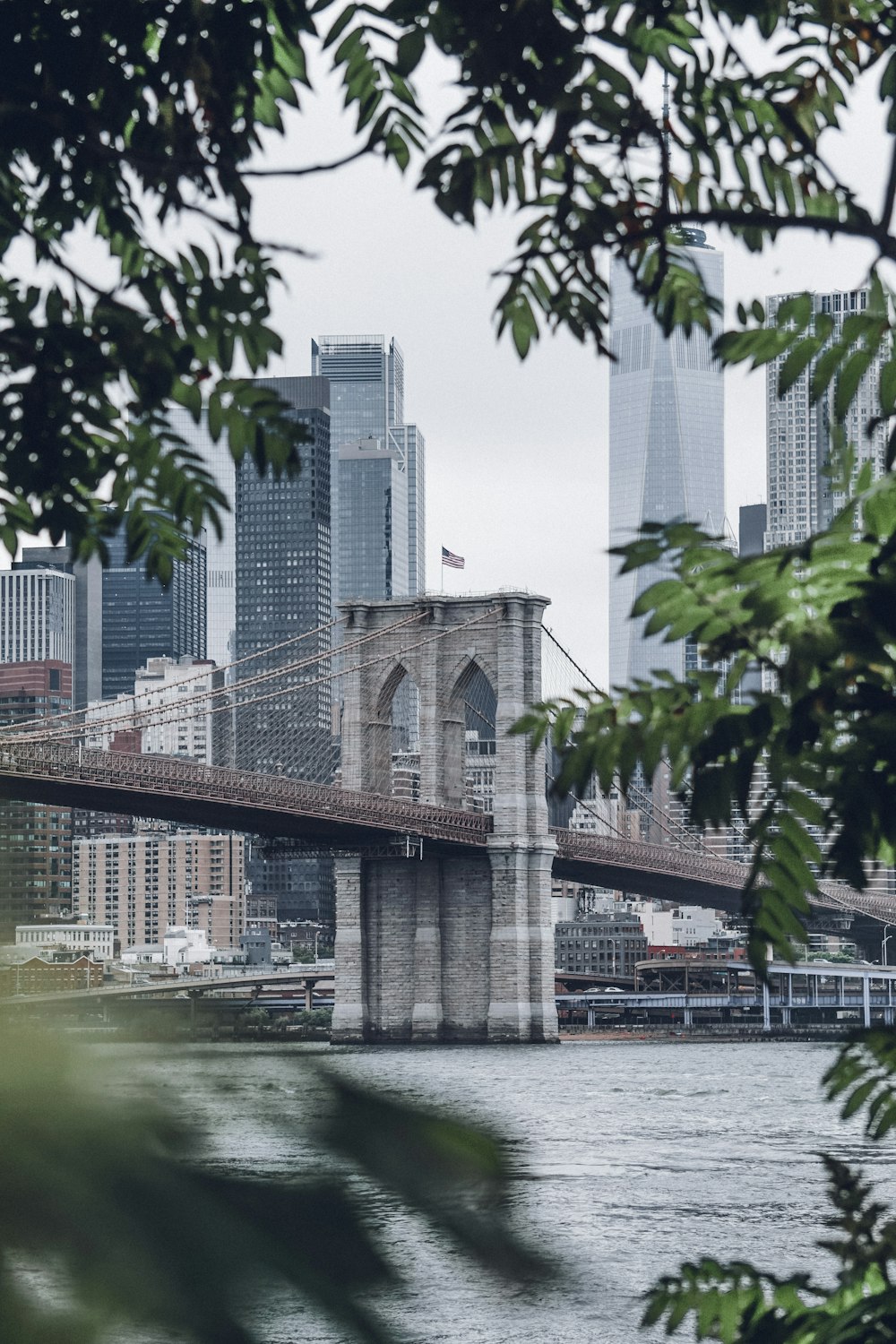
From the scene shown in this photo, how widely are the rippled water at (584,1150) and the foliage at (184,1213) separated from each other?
1 cm

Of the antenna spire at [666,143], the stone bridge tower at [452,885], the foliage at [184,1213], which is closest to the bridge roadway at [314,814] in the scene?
the stone bridge tower at [452,885]

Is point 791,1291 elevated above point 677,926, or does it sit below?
above

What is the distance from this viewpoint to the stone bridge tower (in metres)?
64.2

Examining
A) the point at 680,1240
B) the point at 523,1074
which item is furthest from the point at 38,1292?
Result: the point at 523,1074

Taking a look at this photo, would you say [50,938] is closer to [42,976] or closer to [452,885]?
[42,976]

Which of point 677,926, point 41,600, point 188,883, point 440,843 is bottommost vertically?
point 677,926

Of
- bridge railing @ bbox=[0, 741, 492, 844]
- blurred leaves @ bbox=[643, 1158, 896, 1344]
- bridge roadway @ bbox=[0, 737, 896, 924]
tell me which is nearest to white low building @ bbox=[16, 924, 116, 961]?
blurred leaves @ bbox=[643, 1158, 896, 1344]

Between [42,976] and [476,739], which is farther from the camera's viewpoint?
[476,739]

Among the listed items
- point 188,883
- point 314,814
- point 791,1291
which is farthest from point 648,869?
point 791,1291

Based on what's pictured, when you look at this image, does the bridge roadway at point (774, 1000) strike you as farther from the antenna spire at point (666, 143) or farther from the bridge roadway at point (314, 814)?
the antenna spire at point (666, 143)

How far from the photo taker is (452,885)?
65.9 meters

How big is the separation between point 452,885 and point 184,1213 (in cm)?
6552

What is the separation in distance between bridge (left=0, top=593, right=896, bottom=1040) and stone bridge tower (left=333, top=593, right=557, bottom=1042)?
7 cm

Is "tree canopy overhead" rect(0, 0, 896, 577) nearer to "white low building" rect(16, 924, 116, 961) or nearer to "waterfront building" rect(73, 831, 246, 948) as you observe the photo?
"white low building" rect(16, 924, 116, 961)
